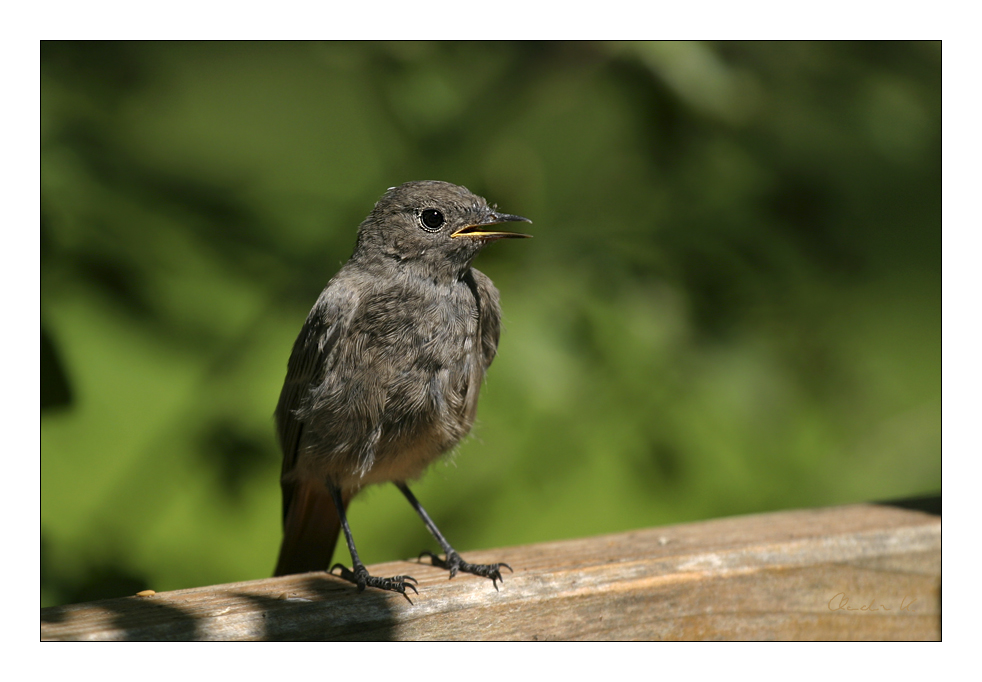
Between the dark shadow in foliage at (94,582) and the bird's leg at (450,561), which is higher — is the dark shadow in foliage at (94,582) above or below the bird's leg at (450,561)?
below

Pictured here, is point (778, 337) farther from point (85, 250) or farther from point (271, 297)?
point (85, 250)

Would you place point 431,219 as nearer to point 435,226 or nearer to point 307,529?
point 435,226

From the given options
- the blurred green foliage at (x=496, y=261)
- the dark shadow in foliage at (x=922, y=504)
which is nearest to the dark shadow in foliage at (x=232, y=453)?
the blurred green foliage at (x=496, y=261)

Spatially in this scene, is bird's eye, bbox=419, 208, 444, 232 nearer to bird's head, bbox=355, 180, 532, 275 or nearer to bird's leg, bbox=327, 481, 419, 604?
bird's head, bbox=355, 180, 532, 275

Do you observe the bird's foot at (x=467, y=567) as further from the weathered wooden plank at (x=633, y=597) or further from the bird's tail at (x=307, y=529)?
the bird's tail at (x=307, y=529)

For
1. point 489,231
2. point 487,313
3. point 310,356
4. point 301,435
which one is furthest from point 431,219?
point 301,435

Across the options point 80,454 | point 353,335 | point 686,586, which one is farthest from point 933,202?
point 80,454
